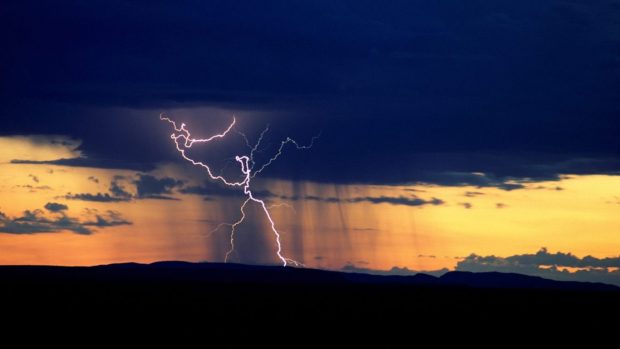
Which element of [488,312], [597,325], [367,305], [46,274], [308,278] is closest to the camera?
[597,325]

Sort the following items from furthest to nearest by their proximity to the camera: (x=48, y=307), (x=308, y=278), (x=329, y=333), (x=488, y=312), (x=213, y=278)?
(x=308, y=278) → (x=213, y=278) → (x=488, y=312) → (x=48, y=307) → (x=329, y=333)

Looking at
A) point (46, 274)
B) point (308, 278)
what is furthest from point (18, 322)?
point (308, 278)

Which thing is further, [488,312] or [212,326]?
[488,312]

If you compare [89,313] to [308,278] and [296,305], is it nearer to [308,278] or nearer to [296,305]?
[296,305]

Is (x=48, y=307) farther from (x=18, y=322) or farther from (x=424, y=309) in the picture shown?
(x=424, y=309)

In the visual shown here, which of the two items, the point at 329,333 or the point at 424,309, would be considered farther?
the point at 424,309

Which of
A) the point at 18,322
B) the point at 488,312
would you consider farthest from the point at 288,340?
the point at 488,312

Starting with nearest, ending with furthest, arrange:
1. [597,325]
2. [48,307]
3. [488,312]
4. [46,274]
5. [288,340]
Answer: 1. [288,340]
2. [597,325]
3. [48,307]
4. [488,312]
5. [46,274]

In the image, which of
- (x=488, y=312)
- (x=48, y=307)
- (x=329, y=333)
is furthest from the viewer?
(x=488, y=312)

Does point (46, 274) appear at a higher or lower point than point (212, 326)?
higher
